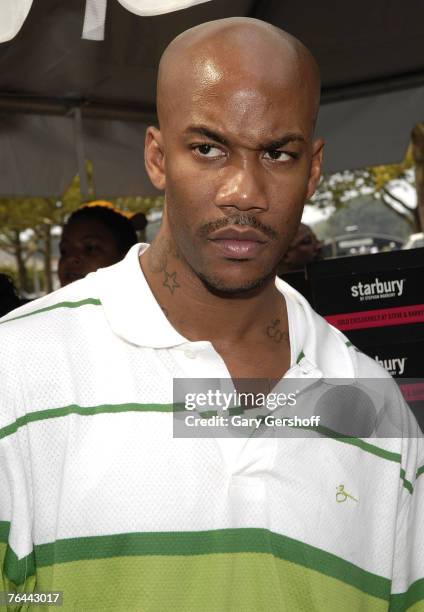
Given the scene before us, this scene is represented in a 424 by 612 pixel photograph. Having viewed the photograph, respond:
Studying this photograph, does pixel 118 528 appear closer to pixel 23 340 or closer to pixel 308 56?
pixel 23 340

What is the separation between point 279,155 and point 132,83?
12.3 feet

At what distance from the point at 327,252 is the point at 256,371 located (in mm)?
28394

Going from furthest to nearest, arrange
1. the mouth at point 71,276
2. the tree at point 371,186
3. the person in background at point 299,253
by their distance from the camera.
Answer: the tree at point 371,186
the person in background at point 299,253
the mouth at point 71,276

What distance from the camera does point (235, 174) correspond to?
187 centimetres

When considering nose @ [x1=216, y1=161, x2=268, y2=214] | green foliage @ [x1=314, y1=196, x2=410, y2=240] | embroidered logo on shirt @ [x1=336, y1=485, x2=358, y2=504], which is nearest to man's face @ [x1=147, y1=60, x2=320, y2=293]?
nose @ [x1=216, y1=161, x2=268, y2=214]

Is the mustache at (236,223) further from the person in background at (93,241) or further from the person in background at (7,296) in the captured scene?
the person in background at (93,241)

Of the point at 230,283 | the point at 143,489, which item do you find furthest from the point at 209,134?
the point at 143,489

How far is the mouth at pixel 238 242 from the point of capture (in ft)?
6.14

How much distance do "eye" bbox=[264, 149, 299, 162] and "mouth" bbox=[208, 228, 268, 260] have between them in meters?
0.16

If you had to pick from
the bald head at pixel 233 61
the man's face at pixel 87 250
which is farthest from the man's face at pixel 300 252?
the bald head at pixel 233 61

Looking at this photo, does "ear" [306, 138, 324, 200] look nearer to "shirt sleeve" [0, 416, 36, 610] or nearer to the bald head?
the bald head

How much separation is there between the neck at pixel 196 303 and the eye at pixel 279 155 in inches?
11.0

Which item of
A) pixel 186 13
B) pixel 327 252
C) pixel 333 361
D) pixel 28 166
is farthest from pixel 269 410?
pixel 327 252

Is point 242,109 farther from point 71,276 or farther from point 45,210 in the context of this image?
point 45,210
